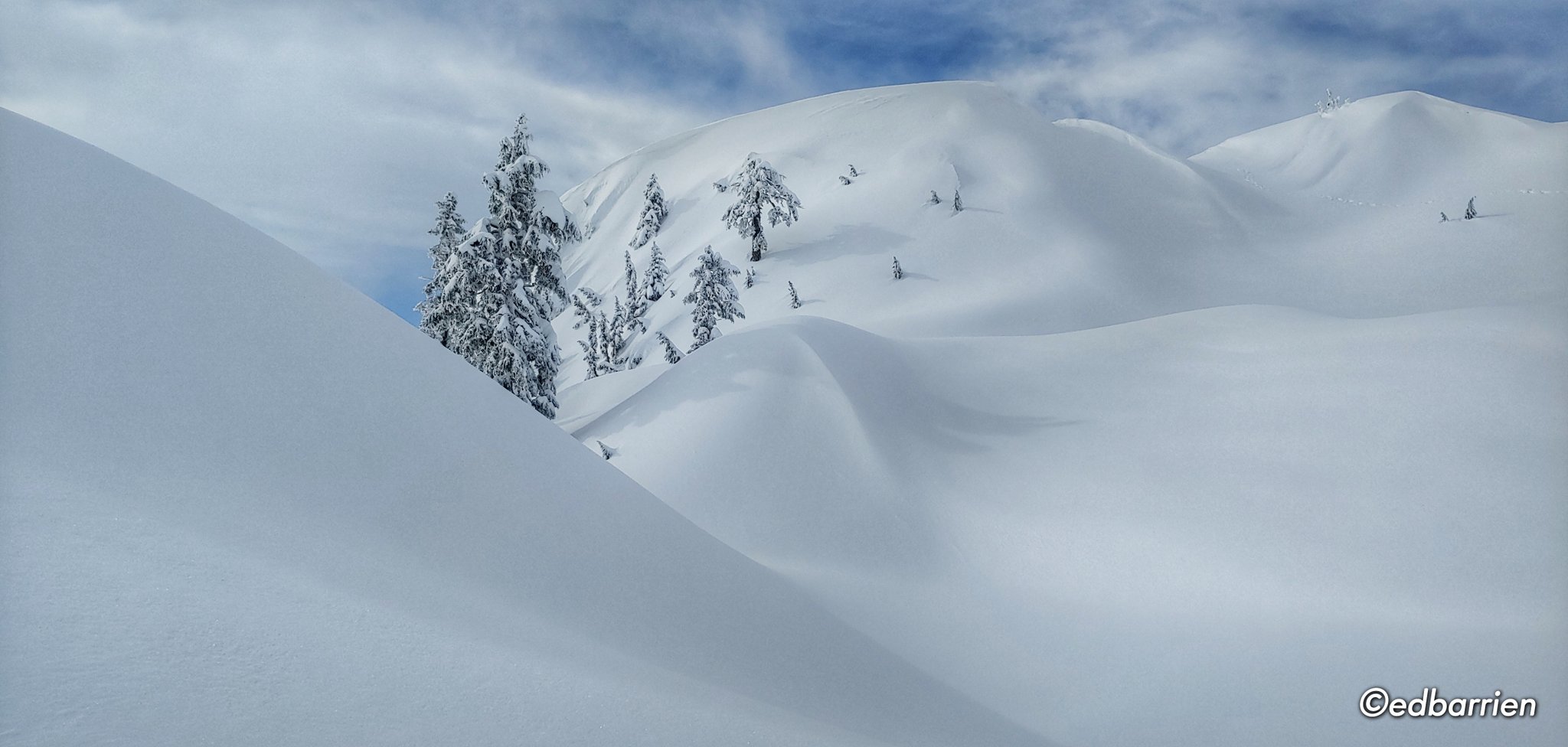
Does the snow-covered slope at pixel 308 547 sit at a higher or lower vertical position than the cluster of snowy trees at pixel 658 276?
lower

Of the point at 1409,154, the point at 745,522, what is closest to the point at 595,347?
the point at 745,522

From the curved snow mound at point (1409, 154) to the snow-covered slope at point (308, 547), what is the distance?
46.0m

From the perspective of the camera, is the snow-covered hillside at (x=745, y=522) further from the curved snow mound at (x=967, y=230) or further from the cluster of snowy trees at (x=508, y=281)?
the curved snow mound at (x=967, y=230)

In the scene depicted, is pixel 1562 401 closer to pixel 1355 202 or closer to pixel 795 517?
pixel 795 517

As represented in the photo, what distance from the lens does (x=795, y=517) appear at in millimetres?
11250

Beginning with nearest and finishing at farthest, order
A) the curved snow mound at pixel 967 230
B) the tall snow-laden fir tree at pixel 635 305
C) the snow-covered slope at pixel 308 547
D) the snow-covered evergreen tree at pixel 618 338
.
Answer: the snow-covered slope at pixel 308 547 → the curved snow mound at pixel 967 230 → the snow-covered evergreen tree at pixel 618 338 → the tall snow-laden fir tree at pixel 635 305

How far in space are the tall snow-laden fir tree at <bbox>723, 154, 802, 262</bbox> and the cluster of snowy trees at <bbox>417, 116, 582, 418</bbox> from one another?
15049 millimetres

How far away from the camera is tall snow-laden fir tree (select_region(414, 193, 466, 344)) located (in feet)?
65.2

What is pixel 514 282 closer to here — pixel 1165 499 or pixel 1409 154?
pixel 1165 499

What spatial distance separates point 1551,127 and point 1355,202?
708 inches

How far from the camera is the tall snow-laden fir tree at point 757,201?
1364 inches

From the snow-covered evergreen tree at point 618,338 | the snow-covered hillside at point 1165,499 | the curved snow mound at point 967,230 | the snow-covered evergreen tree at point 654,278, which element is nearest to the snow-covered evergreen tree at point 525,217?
the snow-covered hillside at point 1165,499

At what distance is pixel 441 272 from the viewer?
789 inches

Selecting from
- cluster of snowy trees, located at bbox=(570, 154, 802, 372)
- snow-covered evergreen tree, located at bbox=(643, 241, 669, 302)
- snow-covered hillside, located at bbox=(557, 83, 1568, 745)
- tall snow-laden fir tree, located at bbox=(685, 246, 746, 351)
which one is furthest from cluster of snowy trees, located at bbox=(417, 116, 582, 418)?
snow-covered evergreen tree, located at bbox=(643, 241, 669, 302)
